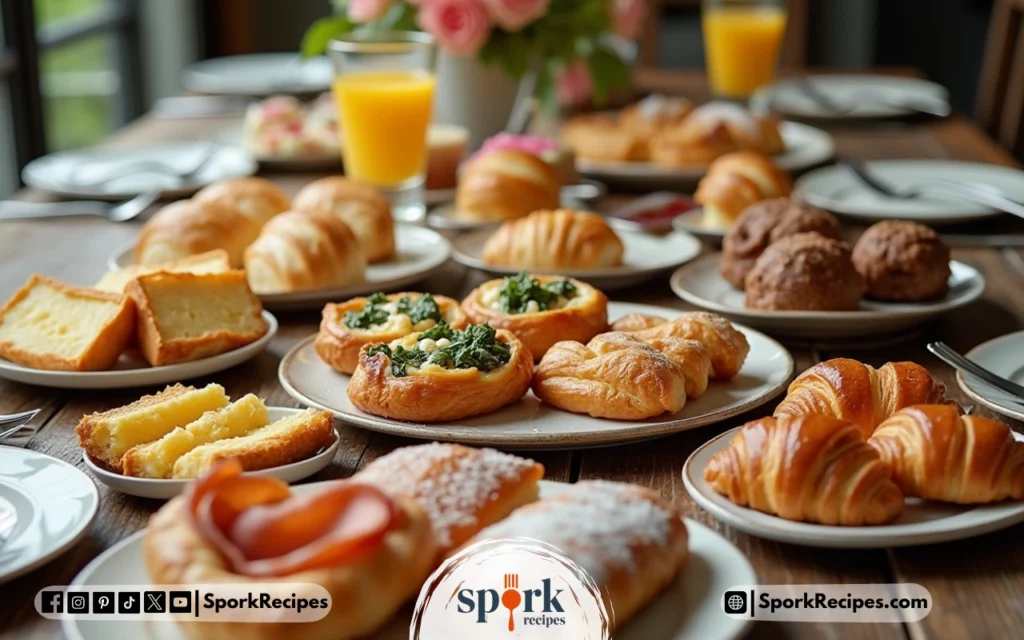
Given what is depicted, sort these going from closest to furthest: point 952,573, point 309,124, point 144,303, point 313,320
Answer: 1. point 952,573
2. point 144,303
3. point 313,320
4. point 309,124

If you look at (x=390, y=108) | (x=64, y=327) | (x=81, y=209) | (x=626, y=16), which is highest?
(x=626, y=16)

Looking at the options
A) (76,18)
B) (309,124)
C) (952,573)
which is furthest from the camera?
(76,18)

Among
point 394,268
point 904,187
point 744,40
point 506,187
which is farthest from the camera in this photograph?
point 744,40

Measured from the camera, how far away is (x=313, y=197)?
2.02m

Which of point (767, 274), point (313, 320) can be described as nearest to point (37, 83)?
point (313, 320)

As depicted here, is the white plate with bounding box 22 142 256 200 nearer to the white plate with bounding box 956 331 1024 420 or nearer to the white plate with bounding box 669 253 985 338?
the white plate with bounding box 669 253 985 338

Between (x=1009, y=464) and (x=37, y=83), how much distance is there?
3.66 m

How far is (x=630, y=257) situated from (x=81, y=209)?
111cm

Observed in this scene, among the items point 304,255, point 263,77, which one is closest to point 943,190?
point 304,255

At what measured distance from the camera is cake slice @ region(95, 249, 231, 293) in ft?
5.22

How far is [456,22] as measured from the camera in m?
2.50

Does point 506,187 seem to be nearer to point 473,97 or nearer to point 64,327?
point 473,97

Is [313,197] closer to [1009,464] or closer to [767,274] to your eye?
[767,274]

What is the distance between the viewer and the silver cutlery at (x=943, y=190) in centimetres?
218
